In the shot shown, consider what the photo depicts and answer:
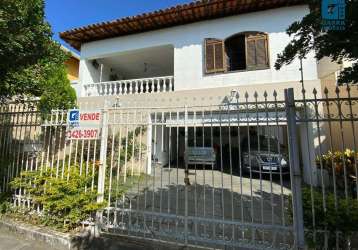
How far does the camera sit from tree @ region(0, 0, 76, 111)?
4129mm

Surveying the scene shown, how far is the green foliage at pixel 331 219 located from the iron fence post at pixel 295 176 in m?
0.18

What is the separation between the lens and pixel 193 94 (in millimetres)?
9398

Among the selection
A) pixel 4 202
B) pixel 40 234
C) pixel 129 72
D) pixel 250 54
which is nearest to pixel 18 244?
pixel 40 234

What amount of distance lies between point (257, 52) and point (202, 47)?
83.9 inches

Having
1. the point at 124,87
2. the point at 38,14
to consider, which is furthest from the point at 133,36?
the point at 38,14

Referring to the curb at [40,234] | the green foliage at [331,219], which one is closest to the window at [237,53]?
the green foliage at [331,219]

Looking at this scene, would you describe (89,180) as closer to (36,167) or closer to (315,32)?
(36,167)

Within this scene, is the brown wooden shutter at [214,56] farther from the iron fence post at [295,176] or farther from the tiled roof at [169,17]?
the iron fence post at [295,176]

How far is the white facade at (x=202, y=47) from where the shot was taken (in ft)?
28.6

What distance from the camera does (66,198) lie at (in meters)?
4.41

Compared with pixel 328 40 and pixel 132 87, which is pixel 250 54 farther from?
pixel 328 40

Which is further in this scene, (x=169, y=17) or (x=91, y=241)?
(x=169, y=17)

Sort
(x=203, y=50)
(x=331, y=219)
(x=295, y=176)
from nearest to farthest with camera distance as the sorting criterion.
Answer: (x=331, y=219) → (x=295, y=176) → (x=203, y=50)

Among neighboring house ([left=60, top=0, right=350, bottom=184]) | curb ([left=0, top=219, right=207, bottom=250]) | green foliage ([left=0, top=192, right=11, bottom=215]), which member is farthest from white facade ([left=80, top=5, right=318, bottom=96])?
curb ([left=0, top=219, right=207, bottom=250])
